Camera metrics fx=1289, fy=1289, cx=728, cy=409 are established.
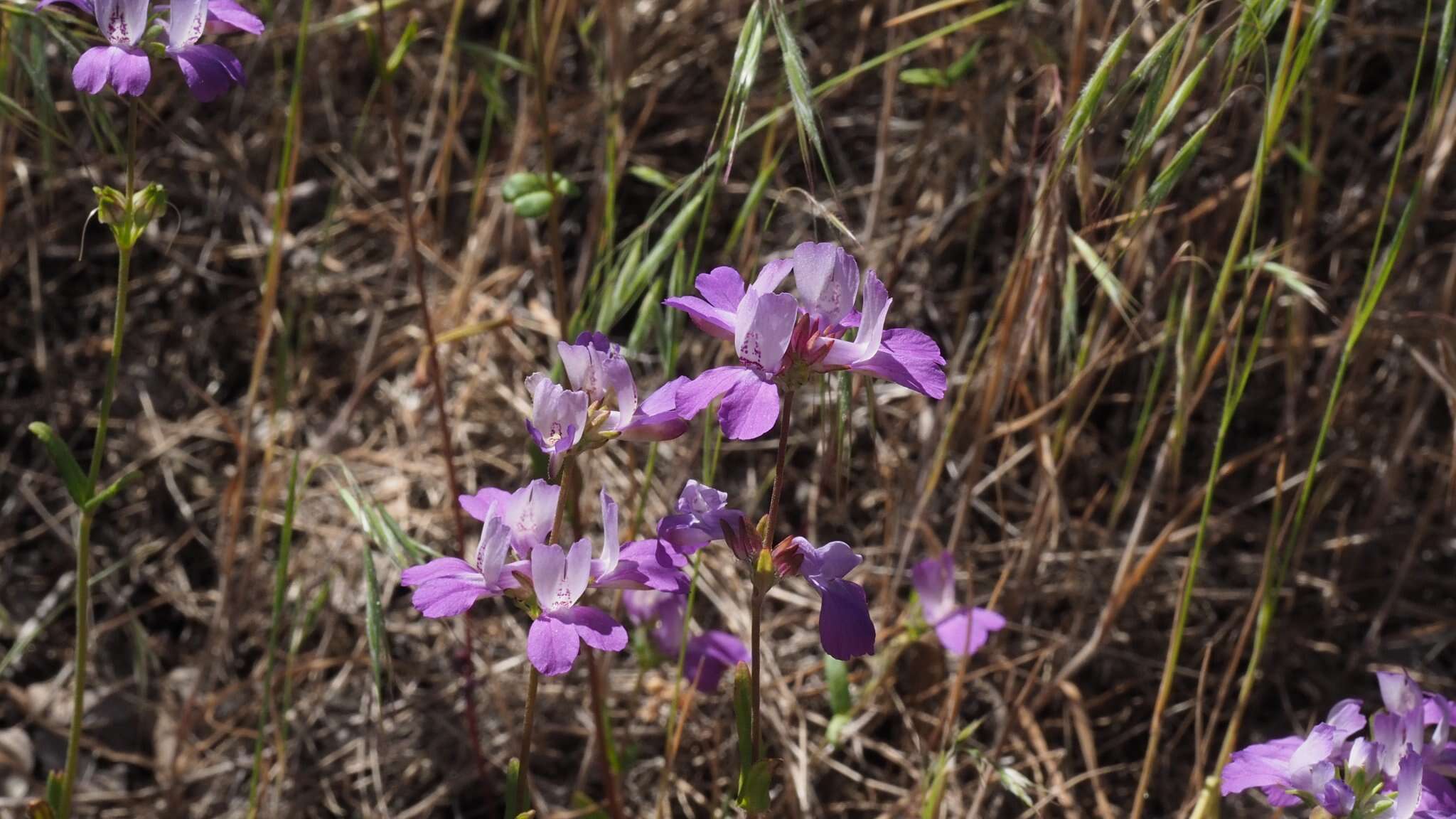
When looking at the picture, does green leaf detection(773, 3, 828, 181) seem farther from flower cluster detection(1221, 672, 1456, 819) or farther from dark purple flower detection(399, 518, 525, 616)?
flower cluster detection(1221, 672, 1456, 819)

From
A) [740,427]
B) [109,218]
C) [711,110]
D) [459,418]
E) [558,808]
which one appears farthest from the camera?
[711,110]

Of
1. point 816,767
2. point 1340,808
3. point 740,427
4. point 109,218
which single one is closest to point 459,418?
point 816,767

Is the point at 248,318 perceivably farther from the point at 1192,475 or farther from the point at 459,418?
the point at 1192,475

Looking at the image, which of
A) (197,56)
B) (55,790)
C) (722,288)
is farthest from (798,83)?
(55,790)

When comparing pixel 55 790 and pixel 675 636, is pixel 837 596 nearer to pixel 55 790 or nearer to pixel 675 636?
pixel 675 636

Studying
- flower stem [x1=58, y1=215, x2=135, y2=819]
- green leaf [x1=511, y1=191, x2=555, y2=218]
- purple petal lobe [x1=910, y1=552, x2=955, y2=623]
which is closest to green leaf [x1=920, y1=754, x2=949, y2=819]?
purple petal lobe [x1=910, y1=552, x2=955, y2=623]

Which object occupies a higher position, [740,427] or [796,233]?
[740,427]

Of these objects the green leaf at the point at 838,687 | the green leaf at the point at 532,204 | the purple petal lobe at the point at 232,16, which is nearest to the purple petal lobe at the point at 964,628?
the green leaf at the point at 838,687

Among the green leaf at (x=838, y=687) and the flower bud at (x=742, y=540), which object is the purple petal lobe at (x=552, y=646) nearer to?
the flower bud at (x=742, y=540)
